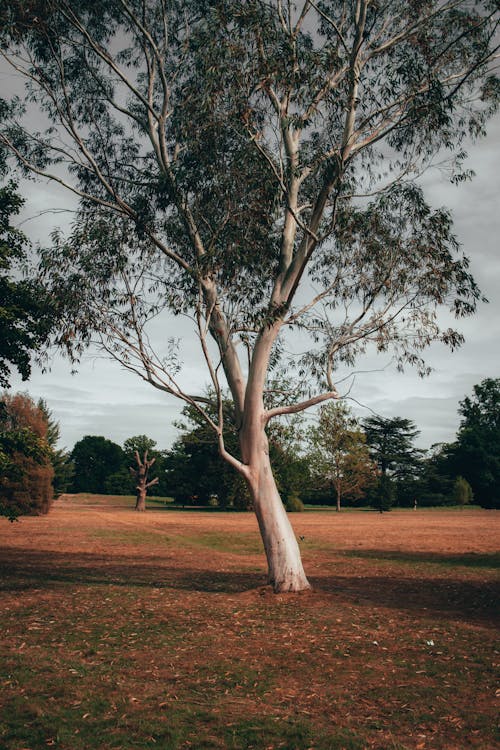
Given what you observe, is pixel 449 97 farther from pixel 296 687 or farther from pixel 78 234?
pixel 296 687

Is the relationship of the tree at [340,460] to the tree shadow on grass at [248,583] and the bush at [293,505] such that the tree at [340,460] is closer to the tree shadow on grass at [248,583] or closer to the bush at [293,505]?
the bush at [293,505]

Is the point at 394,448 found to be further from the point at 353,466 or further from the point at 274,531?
the point at 274,531

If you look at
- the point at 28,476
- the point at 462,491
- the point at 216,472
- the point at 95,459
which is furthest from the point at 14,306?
the point at 95,459

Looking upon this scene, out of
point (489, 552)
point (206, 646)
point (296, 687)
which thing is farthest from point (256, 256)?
point (489, 552)

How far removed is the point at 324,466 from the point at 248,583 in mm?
46506

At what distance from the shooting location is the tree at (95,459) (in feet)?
353

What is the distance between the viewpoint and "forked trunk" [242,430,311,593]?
43.4 ft

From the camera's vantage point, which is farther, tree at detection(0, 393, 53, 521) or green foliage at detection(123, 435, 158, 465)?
green foliage at detection(123, 435, 158, 465)

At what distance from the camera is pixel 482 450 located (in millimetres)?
71250

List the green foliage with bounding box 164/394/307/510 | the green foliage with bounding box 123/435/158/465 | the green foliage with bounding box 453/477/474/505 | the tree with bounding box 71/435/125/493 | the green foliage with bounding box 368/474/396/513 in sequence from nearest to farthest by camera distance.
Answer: the green foliage with bounding box 164/394/307/510 → the green foliage with bounding box 368/474/396/513 → the green foliage with bounding box 453/477/474/505 → the green foliage with bounding box 123/435/158/465 → the tree with bounding box 71/435/125/493

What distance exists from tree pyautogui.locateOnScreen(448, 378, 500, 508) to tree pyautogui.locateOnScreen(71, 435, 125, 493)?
57.5 meters

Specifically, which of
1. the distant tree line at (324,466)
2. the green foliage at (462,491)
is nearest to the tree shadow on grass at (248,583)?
the distant tree line at (324,466)

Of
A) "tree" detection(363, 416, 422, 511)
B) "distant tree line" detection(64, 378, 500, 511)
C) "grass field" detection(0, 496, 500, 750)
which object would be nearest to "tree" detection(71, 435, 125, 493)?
"distant tree line" detection(64, 378, 500, 511)

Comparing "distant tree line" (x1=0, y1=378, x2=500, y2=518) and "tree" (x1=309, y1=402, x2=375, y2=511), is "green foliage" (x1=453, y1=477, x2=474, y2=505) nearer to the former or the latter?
"distant tree line" (x1=0, y1=378, x2=500, y2=518)
